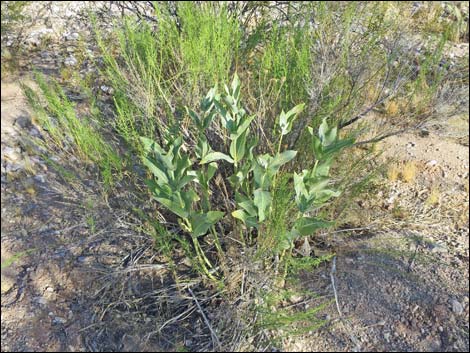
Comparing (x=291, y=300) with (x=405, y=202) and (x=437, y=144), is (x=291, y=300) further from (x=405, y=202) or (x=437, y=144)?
(x=437, y=144)

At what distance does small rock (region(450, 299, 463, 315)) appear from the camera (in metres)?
2.16

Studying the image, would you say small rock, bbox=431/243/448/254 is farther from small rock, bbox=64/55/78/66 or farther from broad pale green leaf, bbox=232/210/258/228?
small rock, bbox=64/55/78/66

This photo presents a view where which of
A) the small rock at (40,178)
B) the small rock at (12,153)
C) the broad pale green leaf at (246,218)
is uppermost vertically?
the broad pale green leaf at (246,218)

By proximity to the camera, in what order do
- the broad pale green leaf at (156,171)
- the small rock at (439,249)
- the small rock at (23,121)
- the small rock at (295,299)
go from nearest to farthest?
the broad pale green leaf at (156,171), the small rock at (295,299), the small rock at (439,249), the small rock at (23,121)

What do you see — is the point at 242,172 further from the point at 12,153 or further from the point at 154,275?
the point at 12,153

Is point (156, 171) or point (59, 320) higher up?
point (156, 171)

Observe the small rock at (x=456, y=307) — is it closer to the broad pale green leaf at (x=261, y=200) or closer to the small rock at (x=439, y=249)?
the small rock at (x=439, y=249)

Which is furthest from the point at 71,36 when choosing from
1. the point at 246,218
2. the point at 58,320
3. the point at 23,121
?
the point at 246,218

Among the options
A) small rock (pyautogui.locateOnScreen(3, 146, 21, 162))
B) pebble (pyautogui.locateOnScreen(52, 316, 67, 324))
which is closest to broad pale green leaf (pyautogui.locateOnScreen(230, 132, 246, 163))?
pebble (pyautogui.locateOnScreen(52, 316, 67, 324))

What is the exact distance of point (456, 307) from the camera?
2170 millimetres

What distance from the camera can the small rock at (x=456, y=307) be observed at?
2156mm

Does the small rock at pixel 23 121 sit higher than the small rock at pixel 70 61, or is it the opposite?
the small rock at pixel 70 61

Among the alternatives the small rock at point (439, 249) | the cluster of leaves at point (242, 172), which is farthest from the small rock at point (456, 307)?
the cluster of leaves at point (242, 172)

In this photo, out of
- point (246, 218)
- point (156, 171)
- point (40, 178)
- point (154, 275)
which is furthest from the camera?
point (40, 178)
